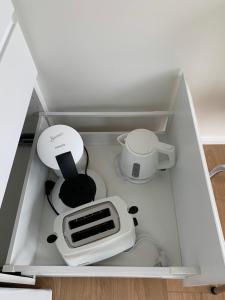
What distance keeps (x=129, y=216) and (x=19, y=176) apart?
17.8 inches

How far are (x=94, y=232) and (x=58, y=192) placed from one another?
0.75 feet

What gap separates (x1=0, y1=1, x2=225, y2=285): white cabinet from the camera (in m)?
0.66

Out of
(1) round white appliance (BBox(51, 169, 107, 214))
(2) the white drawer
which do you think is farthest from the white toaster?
(2) the white drawer

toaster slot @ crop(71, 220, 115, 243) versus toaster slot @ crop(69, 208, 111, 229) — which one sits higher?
toaster slot @ crop(69, 208, 111, 229)

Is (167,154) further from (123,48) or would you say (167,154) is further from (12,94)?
(12,94)

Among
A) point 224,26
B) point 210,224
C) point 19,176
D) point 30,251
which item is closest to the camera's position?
point 210,224

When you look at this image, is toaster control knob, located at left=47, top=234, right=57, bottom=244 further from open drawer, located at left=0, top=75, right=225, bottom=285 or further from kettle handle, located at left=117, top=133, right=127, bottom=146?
kettle handle, located at left=117, top=133, right=127, bottom=146

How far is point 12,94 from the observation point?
0.66 meters

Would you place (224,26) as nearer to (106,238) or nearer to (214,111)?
(214,111)

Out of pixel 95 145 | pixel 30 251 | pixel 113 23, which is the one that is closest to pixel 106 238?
pixel 30 251

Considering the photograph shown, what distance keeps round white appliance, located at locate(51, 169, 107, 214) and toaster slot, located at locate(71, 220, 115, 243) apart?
0.48 ft

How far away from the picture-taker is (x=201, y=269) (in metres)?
0.74

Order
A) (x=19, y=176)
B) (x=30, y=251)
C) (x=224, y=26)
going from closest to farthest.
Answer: (x=224, y=26) → (x=30, y=251) → (x=19, y=176)

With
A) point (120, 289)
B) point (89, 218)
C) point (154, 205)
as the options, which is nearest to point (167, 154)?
point (154, 205)
